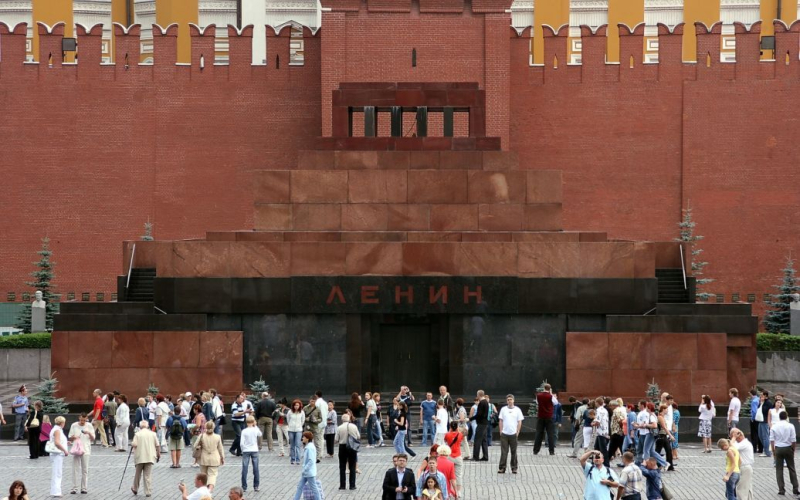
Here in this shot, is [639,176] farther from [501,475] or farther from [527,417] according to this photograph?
[501,475]

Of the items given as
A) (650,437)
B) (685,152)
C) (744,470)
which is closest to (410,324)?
(650,437)

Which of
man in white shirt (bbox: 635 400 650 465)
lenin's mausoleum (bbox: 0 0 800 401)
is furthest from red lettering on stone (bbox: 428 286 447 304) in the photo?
man in white shirt (bbox: 635 400 650 465)

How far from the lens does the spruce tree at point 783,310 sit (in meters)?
39.8

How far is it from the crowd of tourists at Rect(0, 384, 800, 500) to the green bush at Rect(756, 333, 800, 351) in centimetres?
1002

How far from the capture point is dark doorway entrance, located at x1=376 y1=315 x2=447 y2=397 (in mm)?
28906

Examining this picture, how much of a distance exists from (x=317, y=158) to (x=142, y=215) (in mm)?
12746

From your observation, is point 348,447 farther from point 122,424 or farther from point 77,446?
point 122,424

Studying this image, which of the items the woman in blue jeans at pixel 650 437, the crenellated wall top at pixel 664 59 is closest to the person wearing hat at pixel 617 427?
the woman in blue jeans at pixel 650 437

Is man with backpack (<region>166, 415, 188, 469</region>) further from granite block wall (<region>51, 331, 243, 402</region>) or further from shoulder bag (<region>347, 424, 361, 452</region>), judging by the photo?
granite block wall (<region>51, 331, 243, 402</region>)

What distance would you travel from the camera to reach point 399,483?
1590 cm

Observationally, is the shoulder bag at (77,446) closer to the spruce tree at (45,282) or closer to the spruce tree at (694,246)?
the spruce tree at (45,282)

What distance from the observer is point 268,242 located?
28.8 metres

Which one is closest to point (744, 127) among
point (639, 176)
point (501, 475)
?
point (639, 176)

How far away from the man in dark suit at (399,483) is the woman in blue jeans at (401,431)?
20.8 feet
